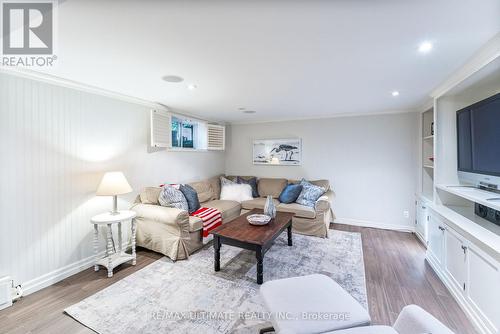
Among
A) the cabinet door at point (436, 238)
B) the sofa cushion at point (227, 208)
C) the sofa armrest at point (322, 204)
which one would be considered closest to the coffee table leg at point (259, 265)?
the sofa cushion at point (227, 208)

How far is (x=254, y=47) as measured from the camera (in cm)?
168

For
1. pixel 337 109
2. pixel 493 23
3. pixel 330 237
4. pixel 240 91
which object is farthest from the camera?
pixel 337 109

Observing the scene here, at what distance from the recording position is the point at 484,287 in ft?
5.36

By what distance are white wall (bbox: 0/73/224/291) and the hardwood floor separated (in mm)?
296

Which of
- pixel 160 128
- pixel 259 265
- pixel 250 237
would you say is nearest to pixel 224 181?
pixel 160 128

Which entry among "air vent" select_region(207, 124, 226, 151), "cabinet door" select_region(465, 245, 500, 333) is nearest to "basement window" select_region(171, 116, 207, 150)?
"air vent" select_region(207, 124, 226, 151)

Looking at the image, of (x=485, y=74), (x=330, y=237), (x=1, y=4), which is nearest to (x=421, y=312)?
(x=485, y=74)

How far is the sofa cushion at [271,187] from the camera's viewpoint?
15.0 ft

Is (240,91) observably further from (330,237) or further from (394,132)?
(394,132)

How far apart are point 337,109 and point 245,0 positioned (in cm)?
316

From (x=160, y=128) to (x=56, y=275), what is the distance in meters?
2.30

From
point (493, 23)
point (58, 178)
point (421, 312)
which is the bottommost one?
point (421, 312)

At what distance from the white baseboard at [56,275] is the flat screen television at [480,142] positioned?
4.38 meters

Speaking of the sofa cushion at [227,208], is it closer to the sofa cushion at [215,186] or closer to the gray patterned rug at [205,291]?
the sofa cushion at [215,186]
